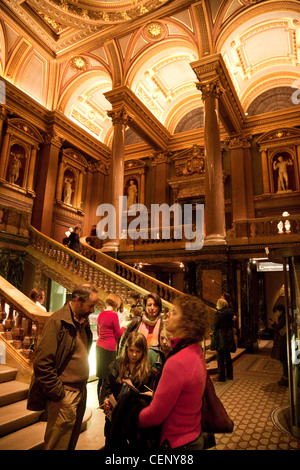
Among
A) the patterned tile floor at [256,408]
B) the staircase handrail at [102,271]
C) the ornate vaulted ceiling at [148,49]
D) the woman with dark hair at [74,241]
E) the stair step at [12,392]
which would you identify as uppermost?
the ornate vaulted ceiling at [148,49]

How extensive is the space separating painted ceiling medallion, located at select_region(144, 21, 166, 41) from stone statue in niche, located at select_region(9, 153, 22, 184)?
8.46 m

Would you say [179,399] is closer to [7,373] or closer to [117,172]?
[7,373]

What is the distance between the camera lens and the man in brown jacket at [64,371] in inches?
77.2

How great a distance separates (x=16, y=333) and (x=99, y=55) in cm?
1435

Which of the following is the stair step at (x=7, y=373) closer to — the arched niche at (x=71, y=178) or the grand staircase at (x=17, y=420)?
the grand staircase at (x=17, y=420)

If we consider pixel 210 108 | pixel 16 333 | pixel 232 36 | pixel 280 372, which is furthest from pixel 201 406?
pixel 232 36

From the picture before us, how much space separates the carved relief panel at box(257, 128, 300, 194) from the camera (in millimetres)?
13727

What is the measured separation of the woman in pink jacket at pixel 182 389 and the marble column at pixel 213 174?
322 inches

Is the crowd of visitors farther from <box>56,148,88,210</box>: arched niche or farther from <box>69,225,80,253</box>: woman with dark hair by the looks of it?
<box>56,148,88,210</box>: arched niche

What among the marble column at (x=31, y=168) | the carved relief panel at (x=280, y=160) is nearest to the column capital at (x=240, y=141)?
the carved relief panel at (x=280, y=160)

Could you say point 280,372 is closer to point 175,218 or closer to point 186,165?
point 175,218

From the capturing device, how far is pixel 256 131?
14.8 meters

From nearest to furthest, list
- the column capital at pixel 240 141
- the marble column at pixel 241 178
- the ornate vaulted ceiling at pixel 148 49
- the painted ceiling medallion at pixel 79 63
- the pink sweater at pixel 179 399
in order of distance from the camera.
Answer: the pink sweater at pixel 179 399 → the ornate vaulted ceiling at pixel 148 49 → the marble column at pixel 241 178 → the painted ceiling medallion at pixel 79 63 → the column capital at pixel 240 141

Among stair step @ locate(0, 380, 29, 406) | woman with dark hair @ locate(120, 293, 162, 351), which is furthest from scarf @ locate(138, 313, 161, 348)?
stair step @ locate(0, 380, 29, 406)
